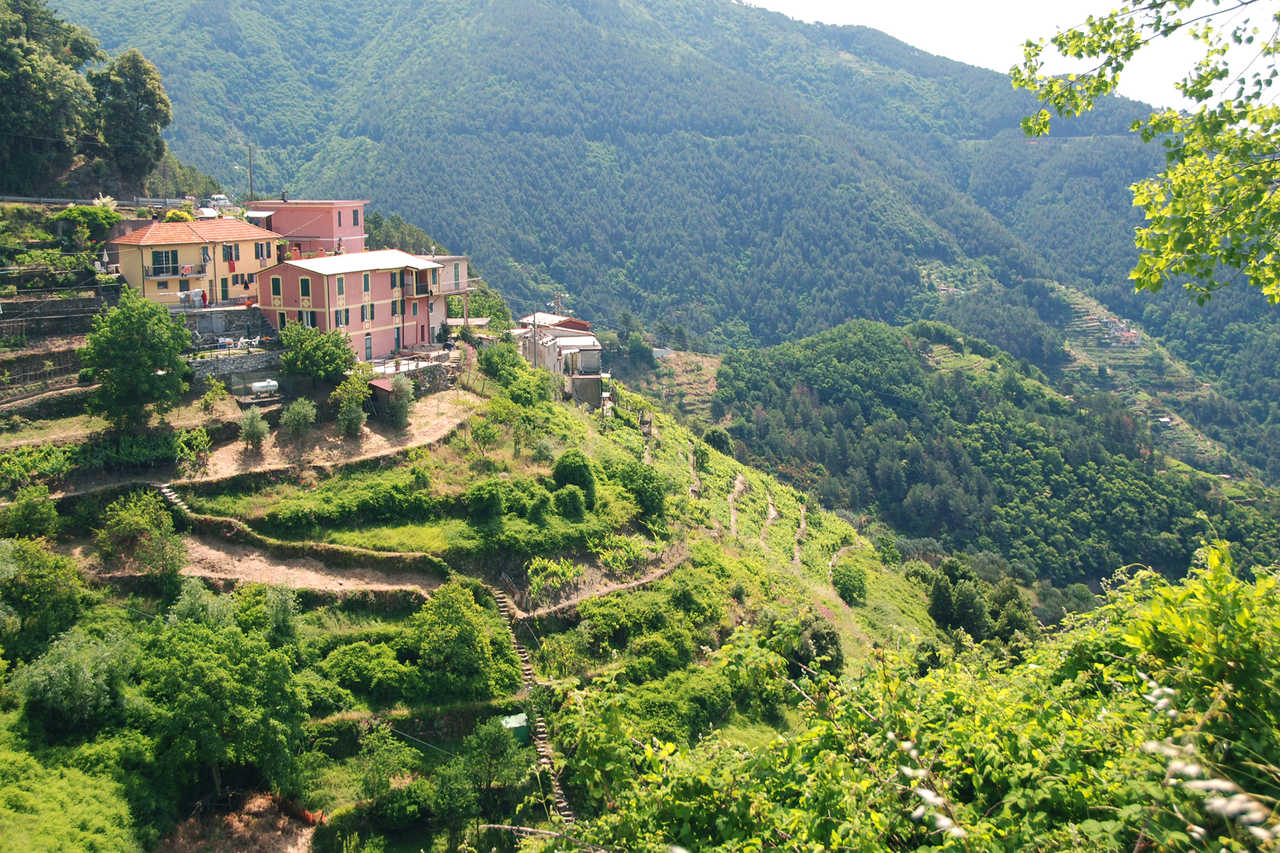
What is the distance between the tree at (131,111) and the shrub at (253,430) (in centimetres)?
1913

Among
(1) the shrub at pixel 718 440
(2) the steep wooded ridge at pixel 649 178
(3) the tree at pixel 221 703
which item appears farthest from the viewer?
(2) the steep wooded ridge at pixel 649 178

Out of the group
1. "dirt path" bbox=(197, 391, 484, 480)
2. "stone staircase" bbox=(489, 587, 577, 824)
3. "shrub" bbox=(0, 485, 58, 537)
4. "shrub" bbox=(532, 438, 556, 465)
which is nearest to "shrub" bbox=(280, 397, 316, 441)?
"dirt path" bbox=(197, 391, 484, 480)

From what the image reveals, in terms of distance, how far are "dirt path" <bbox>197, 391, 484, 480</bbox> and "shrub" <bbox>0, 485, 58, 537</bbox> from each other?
398cm

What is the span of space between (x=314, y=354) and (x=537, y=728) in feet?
49.2

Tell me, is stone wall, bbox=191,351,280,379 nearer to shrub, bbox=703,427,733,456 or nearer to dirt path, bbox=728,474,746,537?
dirt path, bbox=728,474,746,537

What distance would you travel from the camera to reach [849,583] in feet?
125

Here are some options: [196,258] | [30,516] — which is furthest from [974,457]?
[30,516]

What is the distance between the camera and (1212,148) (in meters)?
7.95

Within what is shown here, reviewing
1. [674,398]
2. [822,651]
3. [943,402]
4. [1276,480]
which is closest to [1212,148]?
[822,651]

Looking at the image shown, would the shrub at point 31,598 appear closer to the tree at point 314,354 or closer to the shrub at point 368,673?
the shrub at point 368,673

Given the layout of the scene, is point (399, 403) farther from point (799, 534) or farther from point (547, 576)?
point (799, 534)

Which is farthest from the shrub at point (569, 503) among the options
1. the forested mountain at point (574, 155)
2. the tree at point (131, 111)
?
the forested mountain at point (574, 155)

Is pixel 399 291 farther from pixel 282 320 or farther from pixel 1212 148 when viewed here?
pixel 1212 148

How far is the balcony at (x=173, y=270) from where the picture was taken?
30.2 meters
